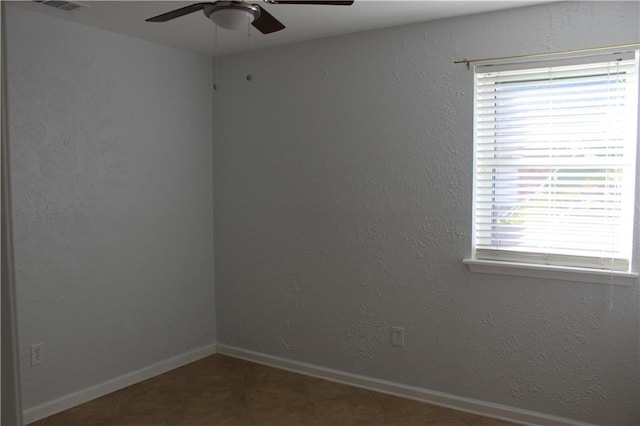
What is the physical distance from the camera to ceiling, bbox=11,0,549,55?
9.68 ft

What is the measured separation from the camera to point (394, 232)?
3471mm

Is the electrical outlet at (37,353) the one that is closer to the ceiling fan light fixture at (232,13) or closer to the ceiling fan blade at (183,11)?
the ceiling fan blade at (183,11)

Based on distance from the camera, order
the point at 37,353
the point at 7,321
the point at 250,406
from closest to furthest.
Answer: the point at 7,321 < the point at 37,353 < the point at 250,406

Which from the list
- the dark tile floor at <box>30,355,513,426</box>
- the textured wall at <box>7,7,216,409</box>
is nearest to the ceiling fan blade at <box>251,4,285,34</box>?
the textured wall at <box>7,7,216,409</box>

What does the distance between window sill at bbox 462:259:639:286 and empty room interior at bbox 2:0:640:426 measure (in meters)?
0.01

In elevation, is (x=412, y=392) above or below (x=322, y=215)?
below

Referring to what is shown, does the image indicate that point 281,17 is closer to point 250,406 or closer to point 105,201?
point 105,201

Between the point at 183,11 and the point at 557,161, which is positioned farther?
the point at 557,161

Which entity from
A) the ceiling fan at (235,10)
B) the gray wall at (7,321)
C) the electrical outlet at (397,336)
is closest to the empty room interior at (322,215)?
the electrical outlet at (397,336)

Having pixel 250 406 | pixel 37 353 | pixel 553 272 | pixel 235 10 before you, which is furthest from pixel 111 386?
pixel 553 272

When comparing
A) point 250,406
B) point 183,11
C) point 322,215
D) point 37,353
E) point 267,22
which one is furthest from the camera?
point 322,215

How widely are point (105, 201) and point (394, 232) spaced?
1.88 metres

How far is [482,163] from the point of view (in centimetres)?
318

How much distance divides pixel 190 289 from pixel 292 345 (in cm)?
90
